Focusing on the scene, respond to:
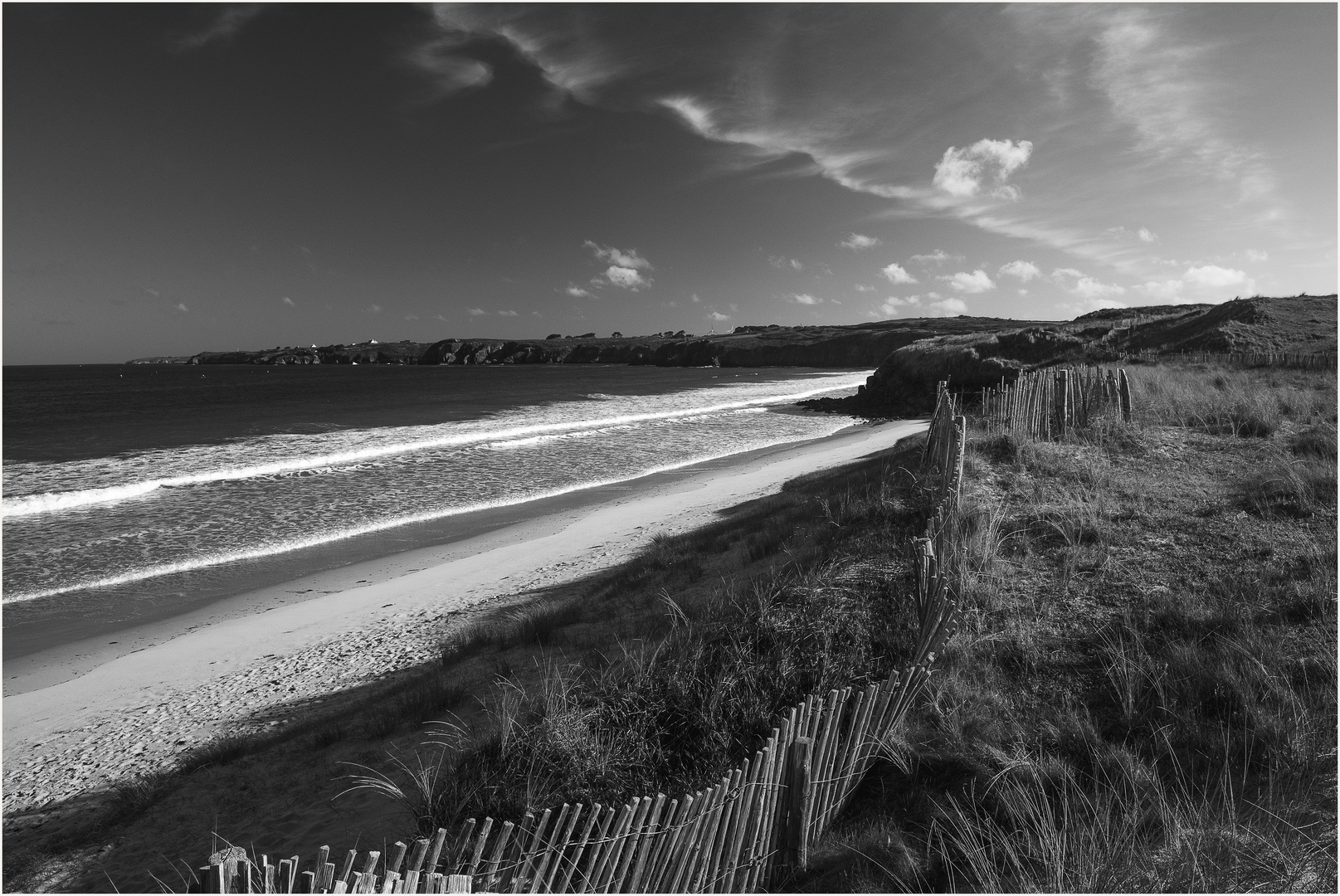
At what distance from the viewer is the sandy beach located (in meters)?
6.12

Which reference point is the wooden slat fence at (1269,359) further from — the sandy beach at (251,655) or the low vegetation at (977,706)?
the sandy beach at (251,655)

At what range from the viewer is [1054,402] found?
12.3 m

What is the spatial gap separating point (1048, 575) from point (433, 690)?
5.90 metres

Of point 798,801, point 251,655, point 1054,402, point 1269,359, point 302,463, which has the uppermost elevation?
point 1269,359

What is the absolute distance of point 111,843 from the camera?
181 inches

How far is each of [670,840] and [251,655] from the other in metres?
7.44

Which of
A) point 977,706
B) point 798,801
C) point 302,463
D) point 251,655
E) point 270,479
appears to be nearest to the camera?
point 798,801

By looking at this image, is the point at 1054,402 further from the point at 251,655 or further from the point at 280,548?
the point at 280,548

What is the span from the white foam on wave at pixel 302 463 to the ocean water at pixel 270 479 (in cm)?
9

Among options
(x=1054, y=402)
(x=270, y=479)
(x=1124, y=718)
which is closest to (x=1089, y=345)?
(x=1054, y=402)

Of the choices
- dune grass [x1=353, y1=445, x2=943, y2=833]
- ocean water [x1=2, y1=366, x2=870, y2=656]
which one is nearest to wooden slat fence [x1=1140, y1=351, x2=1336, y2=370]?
ocean water [x1=2, y1=366, x2=870, y2=656]

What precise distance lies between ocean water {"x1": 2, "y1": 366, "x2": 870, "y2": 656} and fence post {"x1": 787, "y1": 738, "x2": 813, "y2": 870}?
10.8 m

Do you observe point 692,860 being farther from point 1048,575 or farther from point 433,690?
point 1048,575

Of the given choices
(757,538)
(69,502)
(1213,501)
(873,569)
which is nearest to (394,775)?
(873,569)
